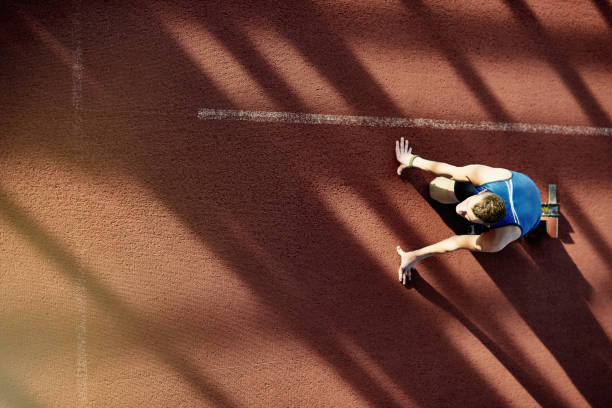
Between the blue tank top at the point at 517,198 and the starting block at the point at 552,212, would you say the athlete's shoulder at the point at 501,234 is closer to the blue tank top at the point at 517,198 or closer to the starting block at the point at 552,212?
the blue tank top at the point at 517,198

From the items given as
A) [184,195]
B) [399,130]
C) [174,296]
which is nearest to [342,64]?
[399,130]

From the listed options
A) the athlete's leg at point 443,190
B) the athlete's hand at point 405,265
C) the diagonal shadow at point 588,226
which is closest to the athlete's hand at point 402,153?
the athlete's leg at point 443,190

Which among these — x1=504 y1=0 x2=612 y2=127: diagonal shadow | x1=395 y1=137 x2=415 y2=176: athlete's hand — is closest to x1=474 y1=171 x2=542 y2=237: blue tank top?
x1=395 y1=137 x2=415 y2=176: athlete's hand

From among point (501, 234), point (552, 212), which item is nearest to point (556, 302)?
point (552, 212)

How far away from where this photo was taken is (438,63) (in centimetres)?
378

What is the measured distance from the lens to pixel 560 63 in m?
3.91

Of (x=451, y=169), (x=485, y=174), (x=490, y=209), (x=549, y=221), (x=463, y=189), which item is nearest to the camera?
(x=490, y=209)

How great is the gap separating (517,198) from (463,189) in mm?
595

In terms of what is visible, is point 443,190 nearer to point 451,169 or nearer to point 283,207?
point 451,169

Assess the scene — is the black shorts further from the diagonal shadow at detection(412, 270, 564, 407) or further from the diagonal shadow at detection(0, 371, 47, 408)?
the diagonal shadow at detection(0, 371, 47, 408)

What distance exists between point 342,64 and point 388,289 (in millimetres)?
2451

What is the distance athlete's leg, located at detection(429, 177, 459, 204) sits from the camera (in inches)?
137

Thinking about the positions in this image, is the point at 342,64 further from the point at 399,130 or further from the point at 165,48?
the point at 165,48

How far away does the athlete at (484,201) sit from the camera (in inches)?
102
